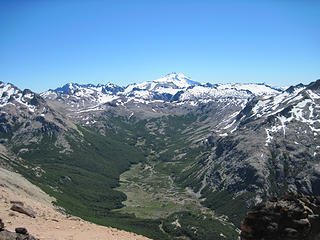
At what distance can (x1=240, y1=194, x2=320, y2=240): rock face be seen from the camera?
36812 mm

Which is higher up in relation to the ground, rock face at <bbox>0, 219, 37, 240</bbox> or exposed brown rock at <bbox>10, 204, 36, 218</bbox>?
rock face at <bbox>0, 219, 37, 240</bbox>

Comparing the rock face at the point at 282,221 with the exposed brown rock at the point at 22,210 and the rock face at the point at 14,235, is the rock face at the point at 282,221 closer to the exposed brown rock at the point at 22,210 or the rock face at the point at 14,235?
the rock face at the point at 14,235

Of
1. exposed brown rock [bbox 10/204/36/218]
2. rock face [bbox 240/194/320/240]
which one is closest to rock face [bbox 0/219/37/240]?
exposed brown rock [bbox 10/204/36/218]

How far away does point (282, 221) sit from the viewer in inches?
1470

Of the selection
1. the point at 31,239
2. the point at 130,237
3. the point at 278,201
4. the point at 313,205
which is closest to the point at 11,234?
the point at 31,239

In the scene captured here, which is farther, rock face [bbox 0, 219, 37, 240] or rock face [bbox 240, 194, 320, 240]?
rock face [bbox 240, 194, 320, 240]

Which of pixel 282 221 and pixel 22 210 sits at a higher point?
pixel 282 221

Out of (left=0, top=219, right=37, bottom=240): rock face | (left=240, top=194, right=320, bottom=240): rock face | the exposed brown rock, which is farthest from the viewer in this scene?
the exposed brown rock

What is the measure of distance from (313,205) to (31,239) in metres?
35.9

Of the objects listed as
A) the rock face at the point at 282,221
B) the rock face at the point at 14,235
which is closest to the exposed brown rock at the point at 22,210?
the rock face at the point at 14,235

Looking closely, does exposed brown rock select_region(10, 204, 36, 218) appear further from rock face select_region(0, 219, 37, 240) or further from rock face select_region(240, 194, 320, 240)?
rock face select_region(240, 194, 320, 240)

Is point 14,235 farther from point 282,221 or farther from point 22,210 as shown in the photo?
point 282,221

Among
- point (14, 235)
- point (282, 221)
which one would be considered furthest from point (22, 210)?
point (282, 221)

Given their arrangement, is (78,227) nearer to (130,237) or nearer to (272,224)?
(130,237)
